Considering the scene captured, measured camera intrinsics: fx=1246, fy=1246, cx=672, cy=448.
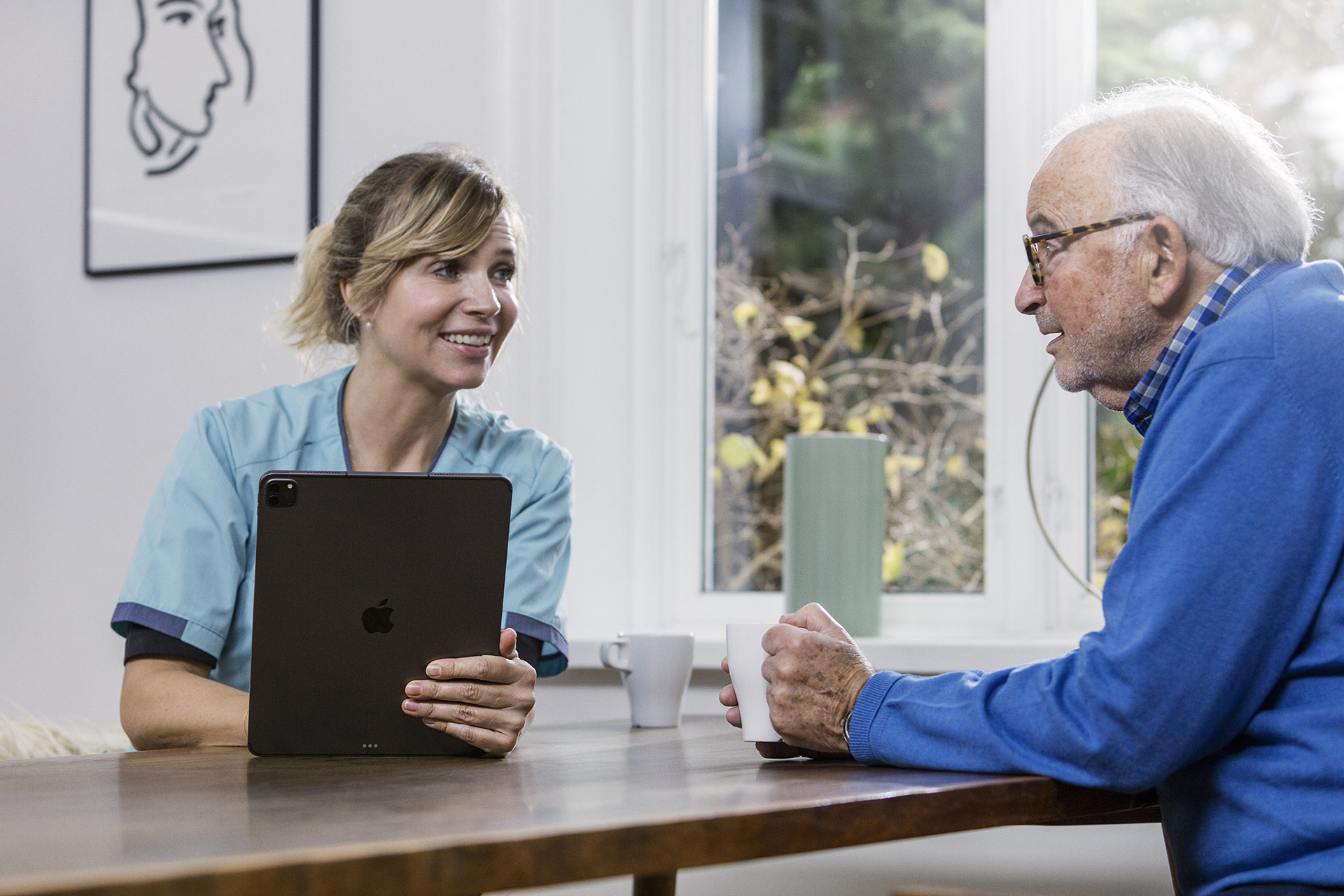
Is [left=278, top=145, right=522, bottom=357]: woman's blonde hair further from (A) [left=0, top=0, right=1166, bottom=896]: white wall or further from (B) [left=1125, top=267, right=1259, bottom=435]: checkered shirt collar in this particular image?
(B) [left=1125, top=267, right=1259, bottom=435]: checkered shirt collar

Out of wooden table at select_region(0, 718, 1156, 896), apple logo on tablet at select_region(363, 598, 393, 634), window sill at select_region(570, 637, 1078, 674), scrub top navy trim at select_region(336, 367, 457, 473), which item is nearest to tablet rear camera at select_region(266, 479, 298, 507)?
apple logo on tablet at select_region(363, 598, 393, 634)

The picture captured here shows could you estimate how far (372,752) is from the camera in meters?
1.09

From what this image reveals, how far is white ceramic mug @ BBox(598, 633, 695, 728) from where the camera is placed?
1516 millimetres

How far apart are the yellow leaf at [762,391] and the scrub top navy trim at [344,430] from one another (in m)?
0.78

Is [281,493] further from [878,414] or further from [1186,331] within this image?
[878,414]

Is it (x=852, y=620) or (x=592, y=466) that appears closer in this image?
(x=852, y=620)

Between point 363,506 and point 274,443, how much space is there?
56 cm

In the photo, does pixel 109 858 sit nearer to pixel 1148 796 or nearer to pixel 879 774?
pixel 879 774

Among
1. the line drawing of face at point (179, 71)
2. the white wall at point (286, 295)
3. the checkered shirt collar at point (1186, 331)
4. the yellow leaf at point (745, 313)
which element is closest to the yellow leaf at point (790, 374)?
the yellow leaf at point (745, 313)

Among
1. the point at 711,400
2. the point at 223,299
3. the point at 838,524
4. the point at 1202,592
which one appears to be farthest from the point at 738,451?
the point at 1202,592

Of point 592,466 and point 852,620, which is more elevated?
point 592,466

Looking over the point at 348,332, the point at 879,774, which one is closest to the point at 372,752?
the point at 879,774

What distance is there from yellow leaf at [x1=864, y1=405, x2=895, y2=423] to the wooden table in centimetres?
128

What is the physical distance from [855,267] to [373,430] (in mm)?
1060
